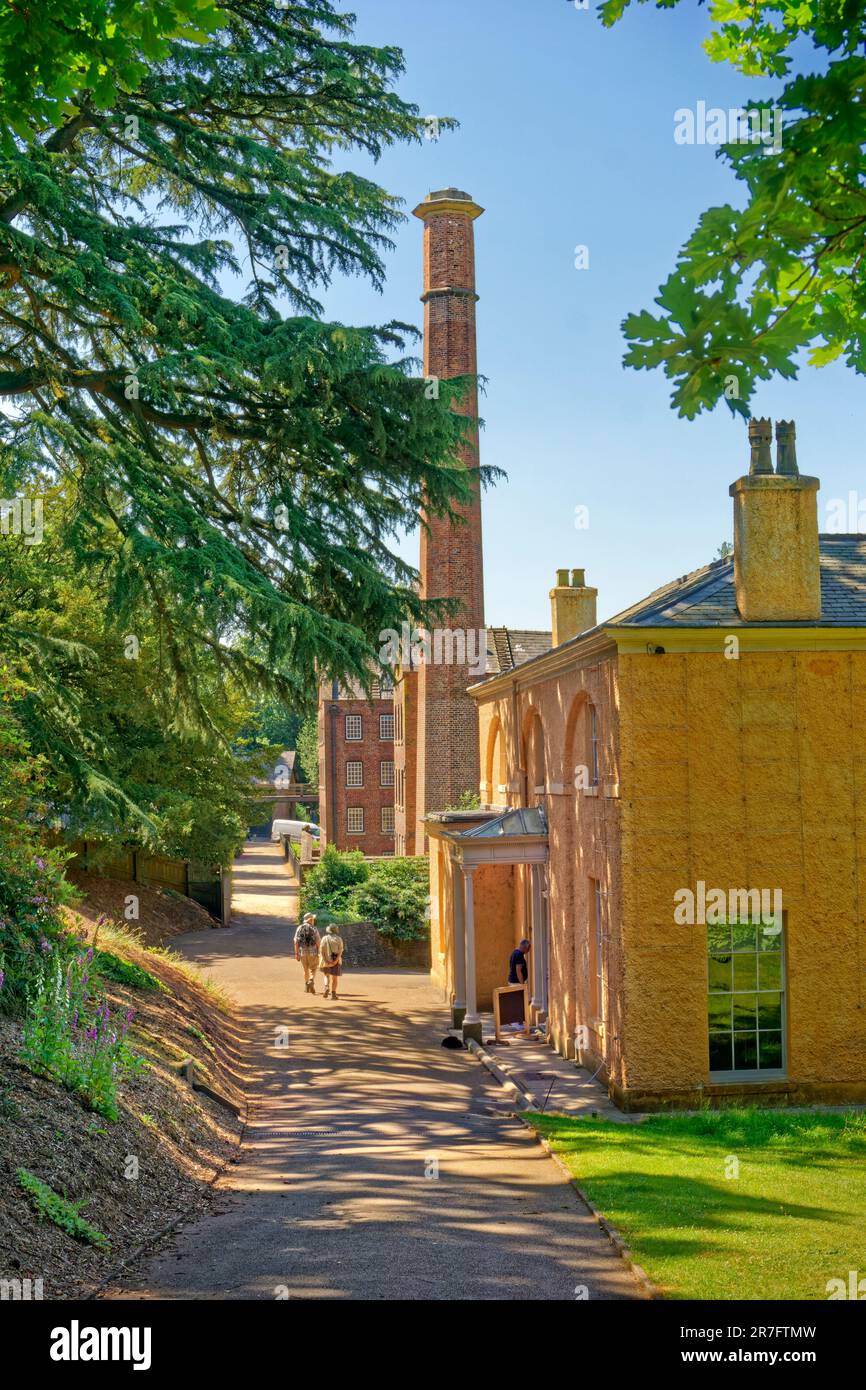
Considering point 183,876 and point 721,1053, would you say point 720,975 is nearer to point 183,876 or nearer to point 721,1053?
point 721,1053

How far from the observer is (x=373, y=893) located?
109ft

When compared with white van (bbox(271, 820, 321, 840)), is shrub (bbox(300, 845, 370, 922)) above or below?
below

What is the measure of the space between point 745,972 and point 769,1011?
63 centimetres

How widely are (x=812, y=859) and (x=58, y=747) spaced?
33.9 feet

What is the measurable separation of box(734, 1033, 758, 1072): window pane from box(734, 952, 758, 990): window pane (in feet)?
2.11

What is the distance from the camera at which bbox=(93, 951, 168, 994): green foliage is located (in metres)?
16.0

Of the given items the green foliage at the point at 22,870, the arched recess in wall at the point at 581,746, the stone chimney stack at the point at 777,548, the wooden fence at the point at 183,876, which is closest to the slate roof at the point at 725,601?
the stone chimney stack at the point at 777,548

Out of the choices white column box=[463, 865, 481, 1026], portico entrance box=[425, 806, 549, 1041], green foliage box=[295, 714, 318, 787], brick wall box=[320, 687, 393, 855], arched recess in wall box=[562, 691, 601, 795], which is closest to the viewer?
arched recess in wall box=[562, 691, 601, 795]

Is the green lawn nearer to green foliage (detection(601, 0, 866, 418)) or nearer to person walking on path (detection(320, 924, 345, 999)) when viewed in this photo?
green foliage (detection(601, 0, 866, 418))

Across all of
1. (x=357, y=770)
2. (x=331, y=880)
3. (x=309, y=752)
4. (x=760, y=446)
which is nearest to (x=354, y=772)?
(x=357, y=770)

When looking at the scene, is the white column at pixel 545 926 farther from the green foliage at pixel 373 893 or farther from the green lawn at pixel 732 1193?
the green foliage at pixel 373 893

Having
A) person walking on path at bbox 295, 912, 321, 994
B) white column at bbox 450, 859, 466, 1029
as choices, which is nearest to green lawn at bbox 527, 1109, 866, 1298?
white column at bbox 450, 859, 466, 1029

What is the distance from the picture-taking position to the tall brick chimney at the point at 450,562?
3828 cm

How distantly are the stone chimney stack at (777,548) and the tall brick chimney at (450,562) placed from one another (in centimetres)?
2210
